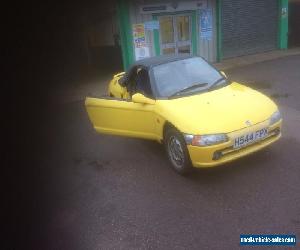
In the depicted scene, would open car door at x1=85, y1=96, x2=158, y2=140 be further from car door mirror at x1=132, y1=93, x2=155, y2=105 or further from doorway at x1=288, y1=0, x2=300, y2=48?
doorway at x1=288, y1=0, x2=300, y2=48

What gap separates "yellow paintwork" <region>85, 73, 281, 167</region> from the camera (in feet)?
15.6

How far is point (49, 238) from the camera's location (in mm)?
4180

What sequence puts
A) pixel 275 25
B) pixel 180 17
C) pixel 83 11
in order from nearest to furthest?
pixel 180 17 < pixel 83 11 < pixel 275 25

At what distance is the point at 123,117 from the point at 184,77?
49.1 inches

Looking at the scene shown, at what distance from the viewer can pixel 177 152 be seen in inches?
206

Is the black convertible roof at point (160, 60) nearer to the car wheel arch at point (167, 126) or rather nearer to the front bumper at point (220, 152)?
the car wheel arch at point (167, 126)

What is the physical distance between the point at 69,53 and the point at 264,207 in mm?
12576

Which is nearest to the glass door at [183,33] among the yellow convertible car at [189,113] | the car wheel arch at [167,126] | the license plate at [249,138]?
the yellow convertible car at [189,113]

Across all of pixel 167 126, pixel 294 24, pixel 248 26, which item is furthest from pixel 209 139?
pixel 294 24

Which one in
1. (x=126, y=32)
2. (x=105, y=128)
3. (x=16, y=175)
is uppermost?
(x=126, y=32)

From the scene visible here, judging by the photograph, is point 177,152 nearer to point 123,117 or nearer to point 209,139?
point 209,139

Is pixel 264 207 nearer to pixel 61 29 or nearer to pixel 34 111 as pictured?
pixel 34 111

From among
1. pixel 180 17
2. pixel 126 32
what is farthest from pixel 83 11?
pixel 180 17

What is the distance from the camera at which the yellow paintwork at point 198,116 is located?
4.76 m
